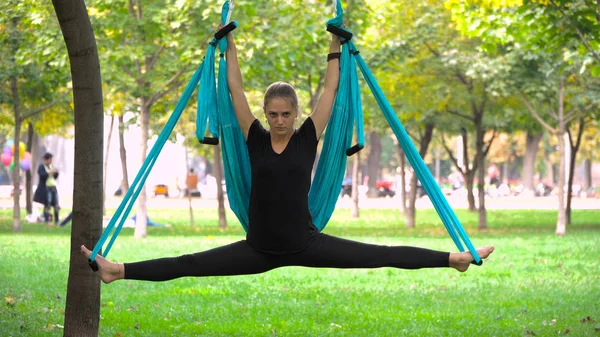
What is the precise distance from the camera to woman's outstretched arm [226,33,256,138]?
641 cm

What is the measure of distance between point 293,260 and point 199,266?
547 mm

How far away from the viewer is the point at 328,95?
648 cm

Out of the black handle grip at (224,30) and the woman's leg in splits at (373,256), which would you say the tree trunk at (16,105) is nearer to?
the black handle grip at (224,30)

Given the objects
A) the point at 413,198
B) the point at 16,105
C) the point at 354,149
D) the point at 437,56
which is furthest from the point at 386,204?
the point at 354,149

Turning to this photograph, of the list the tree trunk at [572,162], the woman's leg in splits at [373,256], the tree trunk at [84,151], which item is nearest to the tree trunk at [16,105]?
the tree trunk at [84,151]

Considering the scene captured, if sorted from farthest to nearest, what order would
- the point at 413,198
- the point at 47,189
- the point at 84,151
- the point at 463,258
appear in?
1. the point at 413,198
2. the point at 47,189
3. the point at 84,151
4. the point at 463,258

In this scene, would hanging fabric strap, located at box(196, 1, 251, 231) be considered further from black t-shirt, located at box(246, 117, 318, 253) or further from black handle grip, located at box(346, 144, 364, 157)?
black handle grip, located at box(346, 144, 364, 157)

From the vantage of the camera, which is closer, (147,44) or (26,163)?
(147,44)

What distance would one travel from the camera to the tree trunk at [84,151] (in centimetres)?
699

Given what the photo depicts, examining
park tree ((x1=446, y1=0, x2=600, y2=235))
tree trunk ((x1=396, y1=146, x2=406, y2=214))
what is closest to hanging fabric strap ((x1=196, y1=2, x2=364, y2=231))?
park tree ((x1=446, y1=0, x2=600, y2=235))

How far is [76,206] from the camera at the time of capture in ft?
23.1

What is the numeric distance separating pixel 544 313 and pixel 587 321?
0.67 m

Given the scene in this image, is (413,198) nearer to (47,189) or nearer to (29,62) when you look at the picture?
(47,189)

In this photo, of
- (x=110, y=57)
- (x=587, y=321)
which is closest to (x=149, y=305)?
(x=587, y=321)
